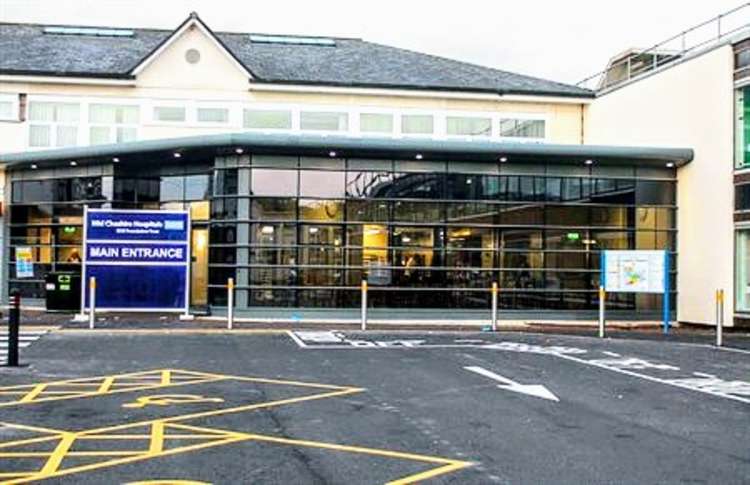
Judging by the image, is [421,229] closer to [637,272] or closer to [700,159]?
[637,272]

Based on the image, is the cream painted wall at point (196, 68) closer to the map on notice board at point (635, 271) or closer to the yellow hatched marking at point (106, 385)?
the map on notice board at point (635, 271)

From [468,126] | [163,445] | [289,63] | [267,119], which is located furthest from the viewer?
[289,63]

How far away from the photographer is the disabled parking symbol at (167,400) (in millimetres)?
9930

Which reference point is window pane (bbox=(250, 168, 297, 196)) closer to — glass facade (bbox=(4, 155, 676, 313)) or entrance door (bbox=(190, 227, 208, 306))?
glass facade (bbox=(4, 155, 676, 313))

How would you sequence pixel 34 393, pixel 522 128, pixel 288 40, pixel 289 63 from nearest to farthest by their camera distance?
pixel 34 393 < pixel 522 128 < pixel 289 63 < pixel 288 40

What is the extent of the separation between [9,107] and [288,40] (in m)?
10.9

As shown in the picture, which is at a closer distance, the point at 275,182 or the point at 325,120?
the point at 275,182


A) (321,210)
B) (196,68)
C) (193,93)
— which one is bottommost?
(321,210)

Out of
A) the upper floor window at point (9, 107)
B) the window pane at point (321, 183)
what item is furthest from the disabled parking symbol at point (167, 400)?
the upper floor window at point (9, 107)

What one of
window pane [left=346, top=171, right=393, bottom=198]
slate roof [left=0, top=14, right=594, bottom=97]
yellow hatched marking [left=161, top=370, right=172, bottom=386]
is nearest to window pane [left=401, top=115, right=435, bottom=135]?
slate roof [left=0, top=14, right=594, bottom=97]

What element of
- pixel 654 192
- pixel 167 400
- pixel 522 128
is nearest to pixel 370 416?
pixel 167 400

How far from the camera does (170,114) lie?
2862cm

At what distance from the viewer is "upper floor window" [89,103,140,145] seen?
93.2ft

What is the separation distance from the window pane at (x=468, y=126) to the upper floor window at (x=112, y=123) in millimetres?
10497
